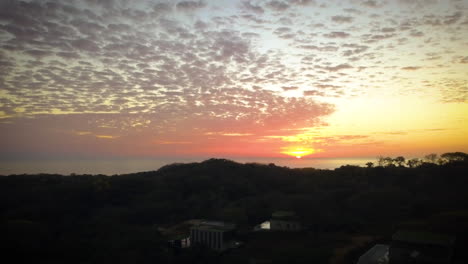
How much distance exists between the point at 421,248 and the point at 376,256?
2.10 meters

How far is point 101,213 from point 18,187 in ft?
36.3

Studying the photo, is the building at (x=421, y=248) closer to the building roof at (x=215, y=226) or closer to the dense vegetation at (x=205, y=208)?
the dense vegetation at (x=205, y=208)

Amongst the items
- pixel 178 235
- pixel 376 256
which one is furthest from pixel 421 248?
pixel 178 235

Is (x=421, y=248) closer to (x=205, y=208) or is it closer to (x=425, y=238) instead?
(x=425, y=238)

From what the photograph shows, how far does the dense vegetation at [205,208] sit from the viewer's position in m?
15.9

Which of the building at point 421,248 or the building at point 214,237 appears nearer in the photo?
the building at point 421,248

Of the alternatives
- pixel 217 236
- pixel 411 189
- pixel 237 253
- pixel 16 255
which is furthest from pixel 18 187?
pixel 411 189

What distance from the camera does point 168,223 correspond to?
2581 cm

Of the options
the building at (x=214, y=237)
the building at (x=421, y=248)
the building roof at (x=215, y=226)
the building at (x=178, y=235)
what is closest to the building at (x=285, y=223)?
the building roof at (x=215, y=226)

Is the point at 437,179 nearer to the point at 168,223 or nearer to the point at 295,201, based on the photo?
the point at 295,201

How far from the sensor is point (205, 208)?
2931cm

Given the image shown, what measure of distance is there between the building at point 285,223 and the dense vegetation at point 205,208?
1.08 metres

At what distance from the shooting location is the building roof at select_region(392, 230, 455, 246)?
14.1 metres

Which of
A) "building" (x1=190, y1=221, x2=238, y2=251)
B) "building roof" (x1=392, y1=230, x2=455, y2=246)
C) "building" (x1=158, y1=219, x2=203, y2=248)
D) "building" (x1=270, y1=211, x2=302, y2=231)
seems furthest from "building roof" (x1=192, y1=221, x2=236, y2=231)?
→ "building roof" (x1=392, y1=230, x2=455, y2=246)
